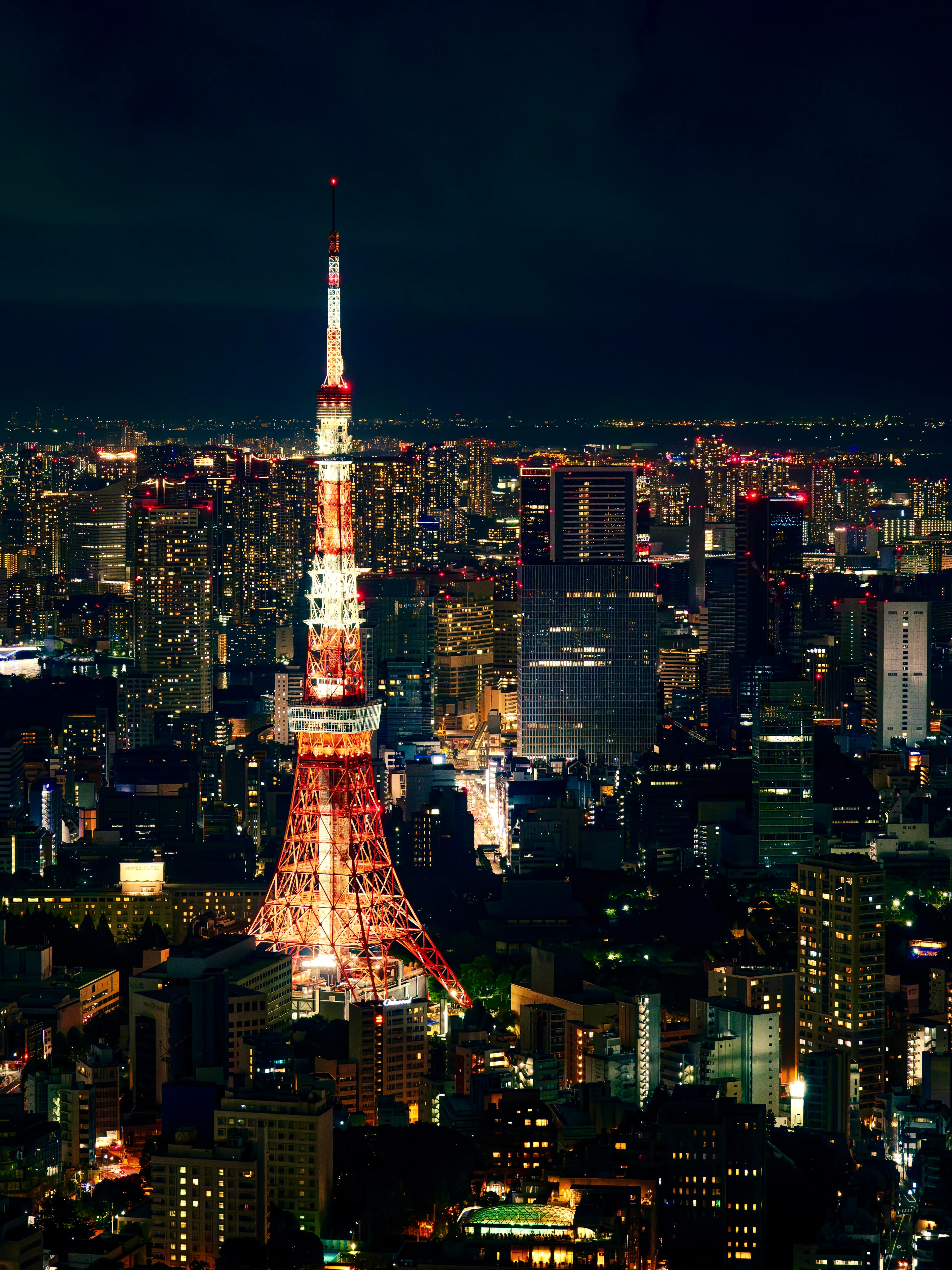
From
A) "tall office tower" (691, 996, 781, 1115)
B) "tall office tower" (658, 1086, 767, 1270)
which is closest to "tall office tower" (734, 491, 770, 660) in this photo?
"tall office tower" (691, 996, 781, 1115)

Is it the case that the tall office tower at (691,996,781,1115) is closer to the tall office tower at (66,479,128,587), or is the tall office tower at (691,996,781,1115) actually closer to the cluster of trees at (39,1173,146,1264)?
the cluster of trees at (39,1173,146,1264)

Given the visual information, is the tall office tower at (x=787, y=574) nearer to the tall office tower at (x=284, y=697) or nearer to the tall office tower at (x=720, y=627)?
the tall office tower at (x=720, y=627)

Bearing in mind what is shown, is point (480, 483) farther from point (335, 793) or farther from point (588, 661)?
point (335, 793)

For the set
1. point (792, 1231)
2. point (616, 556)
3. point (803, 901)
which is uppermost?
point (616, 556)

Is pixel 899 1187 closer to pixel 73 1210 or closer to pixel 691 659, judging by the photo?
pixel 73 1210

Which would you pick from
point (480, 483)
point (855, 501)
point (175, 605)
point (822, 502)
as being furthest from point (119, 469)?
point (855, 501)

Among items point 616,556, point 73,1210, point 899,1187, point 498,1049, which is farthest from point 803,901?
point 616,556

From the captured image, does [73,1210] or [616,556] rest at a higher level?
[616,556]
